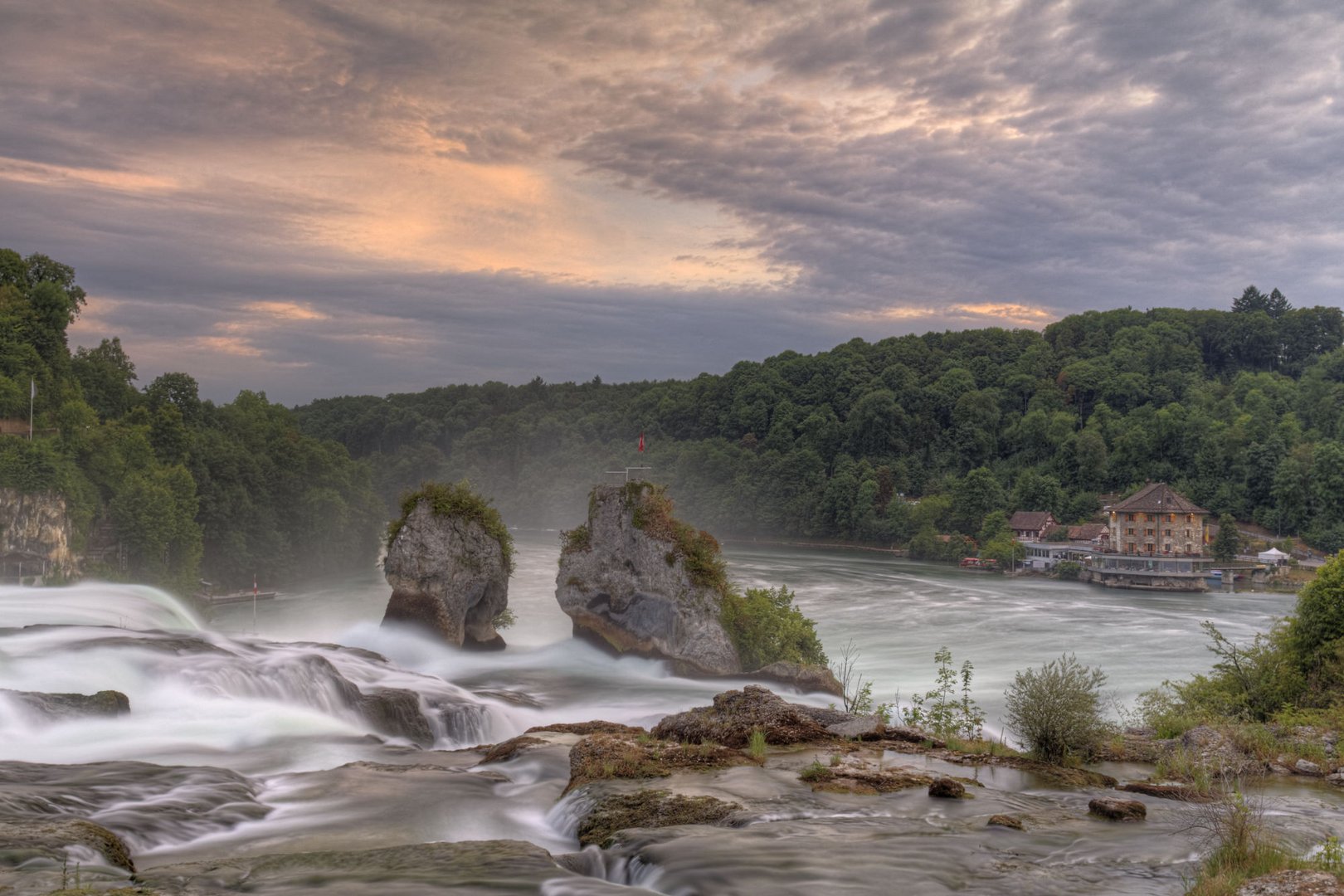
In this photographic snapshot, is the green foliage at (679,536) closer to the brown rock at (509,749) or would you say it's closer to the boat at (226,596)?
the brown rock at (509,749)

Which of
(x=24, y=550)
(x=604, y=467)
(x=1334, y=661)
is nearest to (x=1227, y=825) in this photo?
(x=1334, y=661)

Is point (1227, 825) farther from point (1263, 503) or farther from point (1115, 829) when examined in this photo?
point (1263, 503)

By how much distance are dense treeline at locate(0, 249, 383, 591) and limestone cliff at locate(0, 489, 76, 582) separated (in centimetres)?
81

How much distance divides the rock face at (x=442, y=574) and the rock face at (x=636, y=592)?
3.57m

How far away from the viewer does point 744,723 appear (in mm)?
14016

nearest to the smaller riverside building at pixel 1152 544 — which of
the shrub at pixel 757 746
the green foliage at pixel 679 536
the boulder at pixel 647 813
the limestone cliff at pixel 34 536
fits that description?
the green foliage at pixel 679 536

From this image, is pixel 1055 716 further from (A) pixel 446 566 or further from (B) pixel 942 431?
(B) pixel 942 431

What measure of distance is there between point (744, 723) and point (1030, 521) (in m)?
97.8

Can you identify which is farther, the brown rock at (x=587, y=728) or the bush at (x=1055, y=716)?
the brown rock at (x=587, y=728)

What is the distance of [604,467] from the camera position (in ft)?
477

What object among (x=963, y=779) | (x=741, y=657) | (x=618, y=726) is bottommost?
(x=741, y=657)

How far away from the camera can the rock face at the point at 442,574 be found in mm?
Answer: 35438

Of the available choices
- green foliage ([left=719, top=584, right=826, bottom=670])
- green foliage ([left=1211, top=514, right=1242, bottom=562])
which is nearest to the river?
green foliage ([left=719, top=584, right=826, bottom=670])

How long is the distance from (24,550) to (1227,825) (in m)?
58.5
